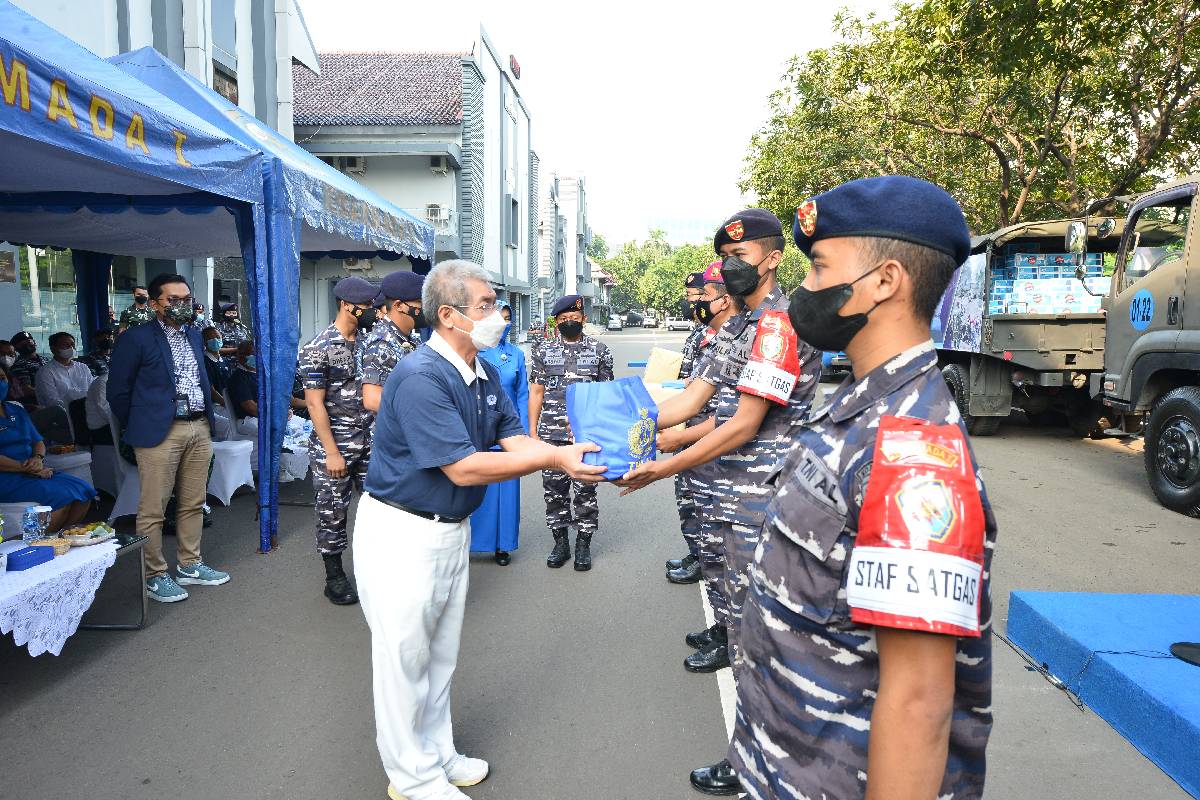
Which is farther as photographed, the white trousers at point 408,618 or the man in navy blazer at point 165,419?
the man in navy blazer at point 165,419

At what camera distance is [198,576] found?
16.3ft

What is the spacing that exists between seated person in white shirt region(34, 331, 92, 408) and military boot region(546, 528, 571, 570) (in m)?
5.37

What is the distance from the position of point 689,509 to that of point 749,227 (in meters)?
2.14

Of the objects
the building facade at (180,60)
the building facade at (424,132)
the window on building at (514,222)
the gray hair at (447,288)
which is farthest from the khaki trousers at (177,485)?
the window on building at (514,222)

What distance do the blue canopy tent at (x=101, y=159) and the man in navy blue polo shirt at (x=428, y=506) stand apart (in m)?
2.25

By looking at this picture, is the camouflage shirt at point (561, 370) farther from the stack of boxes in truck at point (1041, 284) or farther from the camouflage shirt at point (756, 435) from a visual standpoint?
the stack of boxes in truck at point (1041, 284)

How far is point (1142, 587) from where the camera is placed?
492cm

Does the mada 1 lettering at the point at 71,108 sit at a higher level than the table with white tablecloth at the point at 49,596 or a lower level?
higher

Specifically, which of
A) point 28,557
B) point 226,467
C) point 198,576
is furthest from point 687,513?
point 226,467

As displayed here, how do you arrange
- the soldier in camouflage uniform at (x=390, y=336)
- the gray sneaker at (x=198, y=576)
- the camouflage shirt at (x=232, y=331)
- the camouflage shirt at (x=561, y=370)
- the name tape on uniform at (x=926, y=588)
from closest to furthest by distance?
the name tape on uniform at (x=926, y=588)
the soldier in camouflage uniform at (x=390, y=336)
the gray sneaker at (x=198, y=576)
the camouflage shirt at (x=561, y=370)
the camouflage shirt at (x=232, y=331)

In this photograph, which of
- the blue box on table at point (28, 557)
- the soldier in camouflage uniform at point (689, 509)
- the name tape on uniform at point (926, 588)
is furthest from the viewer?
the soldier in camouflage uniform at point (689, 509)

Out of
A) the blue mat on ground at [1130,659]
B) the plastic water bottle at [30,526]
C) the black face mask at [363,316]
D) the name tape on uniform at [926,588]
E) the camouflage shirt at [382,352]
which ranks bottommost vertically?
the blue mat on ground at [1130,659]

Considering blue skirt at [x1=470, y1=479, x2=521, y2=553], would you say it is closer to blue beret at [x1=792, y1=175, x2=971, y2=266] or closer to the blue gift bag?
the blue gift bag

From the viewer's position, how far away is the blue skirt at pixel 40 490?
4.99 meters
